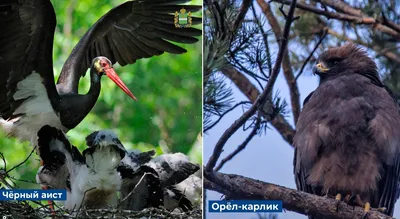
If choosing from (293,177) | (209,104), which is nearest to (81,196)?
(209,104)

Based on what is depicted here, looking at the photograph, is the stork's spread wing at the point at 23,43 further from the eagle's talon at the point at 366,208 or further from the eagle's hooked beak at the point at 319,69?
the eagle's talon at the point at 366,208

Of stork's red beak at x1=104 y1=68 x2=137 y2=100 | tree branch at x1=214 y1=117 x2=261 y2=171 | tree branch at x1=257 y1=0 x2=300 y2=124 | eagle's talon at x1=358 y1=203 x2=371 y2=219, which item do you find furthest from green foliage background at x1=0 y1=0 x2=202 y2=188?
eagle's talon at x1=358 y1=203 x2=371 y2=219

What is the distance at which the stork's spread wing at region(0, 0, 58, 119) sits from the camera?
274 cm

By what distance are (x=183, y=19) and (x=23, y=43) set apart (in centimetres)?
60

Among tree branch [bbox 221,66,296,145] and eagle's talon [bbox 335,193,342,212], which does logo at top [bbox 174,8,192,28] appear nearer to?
tree branch [bbox 221,66,296,145]

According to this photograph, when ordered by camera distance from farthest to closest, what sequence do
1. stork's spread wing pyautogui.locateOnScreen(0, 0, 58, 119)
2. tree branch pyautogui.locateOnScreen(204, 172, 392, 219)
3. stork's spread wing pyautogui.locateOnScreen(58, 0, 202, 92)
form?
1. stork's spread wing pyautogui.locateOnScreen(58, 0, 202, 92)
2. stork's spread wing pyautogui.locateOnScreen(0, 0, 58, 119)
3. tree branch pyautogui.locateOnScreen(204, 172, 392, 219)

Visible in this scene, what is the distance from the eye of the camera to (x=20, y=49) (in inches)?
108

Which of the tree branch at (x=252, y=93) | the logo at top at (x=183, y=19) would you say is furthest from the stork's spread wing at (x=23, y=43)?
the tree branch at (x=252, y=93)

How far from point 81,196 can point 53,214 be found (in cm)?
12

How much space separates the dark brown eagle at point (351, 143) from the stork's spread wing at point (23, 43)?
0.99 m

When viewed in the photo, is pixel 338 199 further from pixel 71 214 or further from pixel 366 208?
pixel 71 214

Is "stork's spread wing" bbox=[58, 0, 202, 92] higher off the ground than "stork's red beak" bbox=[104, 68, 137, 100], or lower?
higher

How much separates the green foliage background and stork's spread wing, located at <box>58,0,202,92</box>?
4cm

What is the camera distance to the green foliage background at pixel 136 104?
2770 mm
